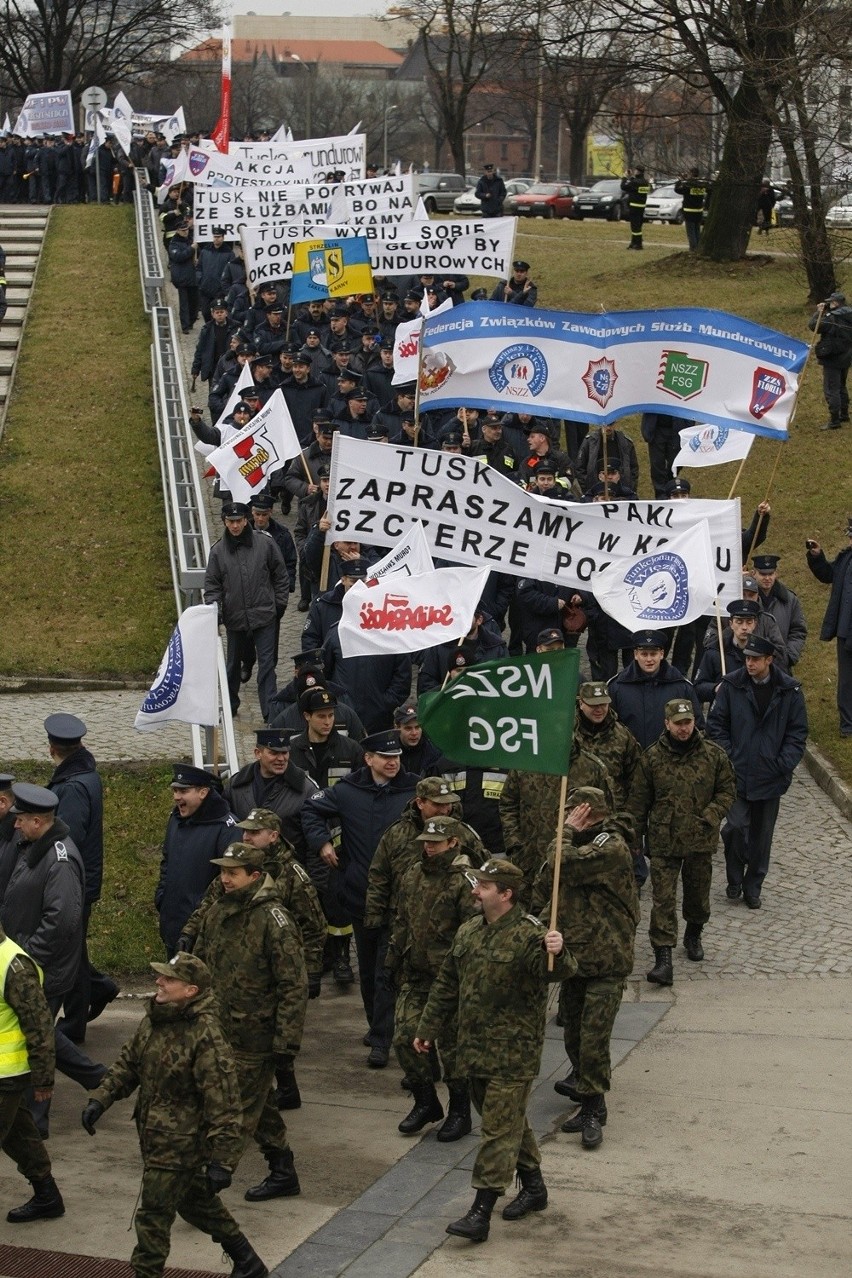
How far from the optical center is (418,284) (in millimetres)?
25891

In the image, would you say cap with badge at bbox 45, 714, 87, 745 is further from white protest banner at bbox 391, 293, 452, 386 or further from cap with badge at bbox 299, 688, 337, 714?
white protest banner at bbox 391, 293, 452, 386

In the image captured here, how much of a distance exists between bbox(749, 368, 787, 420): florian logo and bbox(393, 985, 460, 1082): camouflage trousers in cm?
723

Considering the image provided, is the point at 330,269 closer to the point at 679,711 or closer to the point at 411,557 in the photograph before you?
the point at 411,557

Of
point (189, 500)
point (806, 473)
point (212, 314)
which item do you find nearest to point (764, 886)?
point (189, 500)

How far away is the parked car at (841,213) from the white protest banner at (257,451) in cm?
1534

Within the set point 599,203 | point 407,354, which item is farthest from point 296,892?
point 599,203

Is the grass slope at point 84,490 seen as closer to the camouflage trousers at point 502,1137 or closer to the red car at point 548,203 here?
the camouflage trousers at point 502,1137

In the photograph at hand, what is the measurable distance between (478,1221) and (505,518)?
6.22 meters

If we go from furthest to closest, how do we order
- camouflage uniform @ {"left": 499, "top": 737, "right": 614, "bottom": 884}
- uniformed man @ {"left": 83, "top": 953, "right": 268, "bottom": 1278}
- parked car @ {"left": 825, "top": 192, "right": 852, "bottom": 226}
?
parked car @ {"left": 825, "top": 192, "right": 852, "bottom": 226}
camouflage uniform @ {"left": 499, "top": 737, "right": 614, "bottom": 884}
uniformed man @ {"left": 83, "top": 953, "right": 268, "bottom": 1278}

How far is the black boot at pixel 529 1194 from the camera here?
8297 millimetres

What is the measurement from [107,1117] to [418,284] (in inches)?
702

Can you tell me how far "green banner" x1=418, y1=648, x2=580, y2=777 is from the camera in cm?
880

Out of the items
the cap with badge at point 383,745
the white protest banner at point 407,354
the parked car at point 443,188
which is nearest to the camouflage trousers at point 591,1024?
the cap with badge at point 383,745

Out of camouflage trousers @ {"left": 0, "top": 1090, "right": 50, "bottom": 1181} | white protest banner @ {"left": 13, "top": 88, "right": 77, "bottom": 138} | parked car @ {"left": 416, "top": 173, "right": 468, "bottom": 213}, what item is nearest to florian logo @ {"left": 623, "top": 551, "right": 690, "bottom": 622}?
camouflage trousers @ {"left": 0, "top": 1090, "right": 50, "bottom": 1181}
